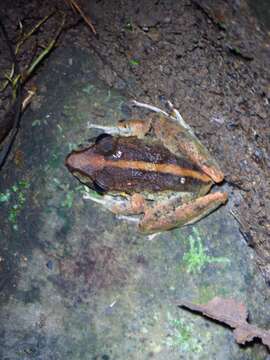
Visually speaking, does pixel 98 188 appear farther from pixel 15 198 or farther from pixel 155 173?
pixel 15 198

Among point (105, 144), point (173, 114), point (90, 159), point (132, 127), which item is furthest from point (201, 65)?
point (90, 159)

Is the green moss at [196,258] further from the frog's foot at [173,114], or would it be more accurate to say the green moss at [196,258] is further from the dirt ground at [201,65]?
the frog's foot at [173,114]

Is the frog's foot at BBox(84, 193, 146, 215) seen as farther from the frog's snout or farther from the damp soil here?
the frog's snout

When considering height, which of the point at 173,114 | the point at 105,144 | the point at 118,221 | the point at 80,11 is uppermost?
the point at 80,11

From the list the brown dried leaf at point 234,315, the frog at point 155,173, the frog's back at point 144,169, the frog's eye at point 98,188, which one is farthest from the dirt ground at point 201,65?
the frog's eye at point 98,188

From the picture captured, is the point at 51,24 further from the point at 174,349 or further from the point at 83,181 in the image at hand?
the point at 174,349
